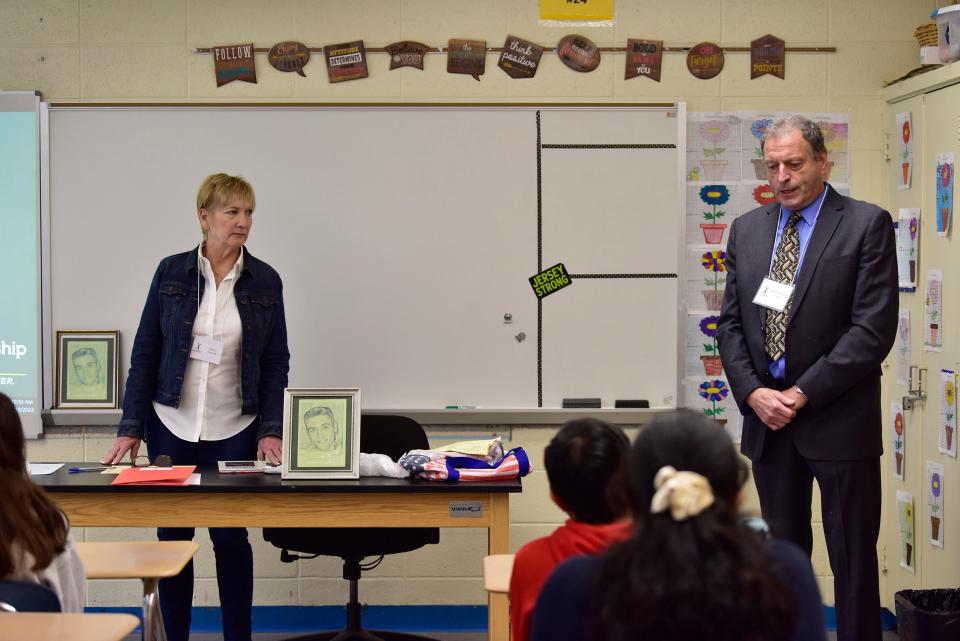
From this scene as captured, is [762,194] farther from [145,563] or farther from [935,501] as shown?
[145,563]

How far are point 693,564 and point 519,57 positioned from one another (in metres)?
3.14

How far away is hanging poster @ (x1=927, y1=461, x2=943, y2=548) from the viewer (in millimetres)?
3850

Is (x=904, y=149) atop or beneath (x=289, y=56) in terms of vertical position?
beneath

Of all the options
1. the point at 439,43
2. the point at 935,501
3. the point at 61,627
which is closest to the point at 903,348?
the point at 935,501

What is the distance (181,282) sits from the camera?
353cm

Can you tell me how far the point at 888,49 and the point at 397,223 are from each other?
2.06m

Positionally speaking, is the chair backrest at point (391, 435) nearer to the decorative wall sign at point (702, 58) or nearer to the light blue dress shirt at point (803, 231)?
the light blue dress shirt at point (803, 231)

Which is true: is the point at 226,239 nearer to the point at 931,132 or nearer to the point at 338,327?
the point at 338,327

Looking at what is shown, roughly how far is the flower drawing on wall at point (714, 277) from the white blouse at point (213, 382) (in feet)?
6.03

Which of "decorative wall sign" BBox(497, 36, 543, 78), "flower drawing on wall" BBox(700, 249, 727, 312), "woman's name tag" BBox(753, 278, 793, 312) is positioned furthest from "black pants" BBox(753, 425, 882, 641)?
"decorative wall sign" BBox(497, 36, 543, 78)

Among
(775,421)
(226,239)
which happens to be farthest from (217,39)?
(775,421)

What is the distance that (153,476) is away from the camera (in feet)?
10.4

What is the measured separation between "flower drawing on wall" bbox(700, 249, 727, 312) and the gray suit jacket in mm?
1260

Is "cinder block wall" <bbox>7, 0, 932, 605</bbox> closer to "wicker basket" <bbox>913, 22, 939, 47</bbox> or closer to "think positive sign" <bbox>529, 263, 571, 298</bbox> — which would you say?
"wicker basket" <bbox>913, 22, 939, 47</bbox>
